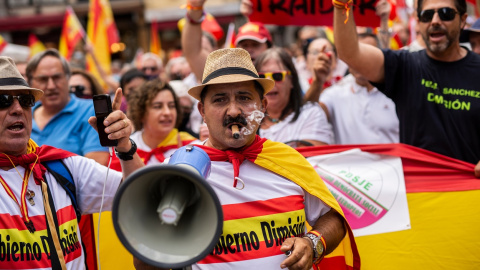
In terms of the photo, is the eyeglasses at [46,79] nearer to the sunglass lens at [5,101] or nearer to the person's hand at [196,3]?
the person's hand at [196,3]

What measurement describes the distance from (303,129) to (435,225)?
47.2 inches

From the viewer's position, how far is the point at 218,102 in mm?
2465

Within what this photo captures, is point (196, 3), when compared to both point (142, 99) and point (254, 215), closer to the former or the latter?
point (142, 99)

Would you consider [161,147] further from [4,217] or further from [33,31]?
[33,31]

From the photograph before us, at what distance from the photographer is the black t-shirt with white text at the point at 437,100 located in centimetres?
340

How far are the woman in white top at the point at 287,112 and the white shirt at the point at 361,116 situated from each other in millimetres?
278

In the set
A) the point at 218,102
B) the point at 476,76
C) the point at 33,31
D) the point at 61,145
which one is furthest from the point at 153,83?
the point at 33,31

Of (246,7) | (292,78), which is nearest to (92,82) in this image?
(246,7)

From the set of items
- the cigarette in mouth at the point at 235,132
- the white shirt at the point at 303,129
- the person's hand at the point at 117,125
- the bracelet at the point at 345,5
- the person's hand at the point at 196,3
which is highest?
the person's hand at the point at 196,3

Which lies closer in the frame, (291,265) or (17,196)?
(291,265)

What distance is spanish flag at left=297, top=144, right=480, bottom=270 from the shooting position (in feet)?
10.7

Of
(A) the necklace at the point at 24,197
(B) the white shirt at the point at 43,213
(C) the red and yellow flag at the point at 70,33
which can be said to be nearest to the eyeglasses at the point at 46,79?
(B) the white shirt at the point at 43,213

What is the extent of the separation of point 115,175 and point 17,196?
21.6 inches

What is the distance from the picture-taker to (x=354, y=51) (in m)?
3.44
